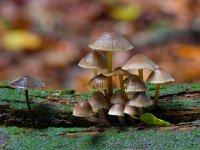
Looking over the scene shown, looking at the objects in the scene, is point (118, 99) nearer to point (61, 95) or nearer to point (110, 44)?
point (110, 44)

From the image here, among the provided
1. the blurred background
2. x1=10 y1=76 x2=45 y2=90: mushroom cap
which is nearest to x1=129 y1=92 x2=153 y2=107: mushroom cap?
x1=10 y1=76 x2=45 y2=90: mushroom cap

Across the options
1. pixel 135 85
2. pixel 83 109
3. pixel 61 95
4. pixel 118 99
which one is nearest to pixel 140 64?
pixel 135 85

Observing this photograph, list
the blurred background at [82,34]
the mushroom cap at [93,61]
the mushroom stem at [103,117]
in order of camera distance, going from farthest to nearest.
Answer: the blurred background at [82,34], the mushroom stem at [103,117], the mushroom cap at [93,61]

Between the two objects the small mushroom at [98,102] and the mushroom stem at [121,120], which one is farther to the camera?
the mushroom stem at [121,120]

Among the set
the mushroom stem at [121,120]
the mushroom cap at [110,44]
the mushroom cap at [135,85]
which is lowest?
the mushroom stem at [121,120]

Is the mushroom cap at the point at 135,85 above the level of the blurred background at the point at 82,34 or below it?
below

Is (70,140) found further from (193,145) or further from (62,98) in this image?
(193,145)

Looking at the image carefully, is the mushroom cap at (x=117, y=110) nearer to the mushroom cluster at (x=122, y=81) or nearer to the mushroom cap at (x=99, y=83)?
the mushroom cluster at (x=122, y=81)

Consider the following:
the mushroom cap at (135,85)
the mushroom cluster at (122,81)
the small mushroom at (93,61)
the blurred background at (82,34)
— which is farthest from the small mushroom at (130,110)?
the blurred background at (82,34)
